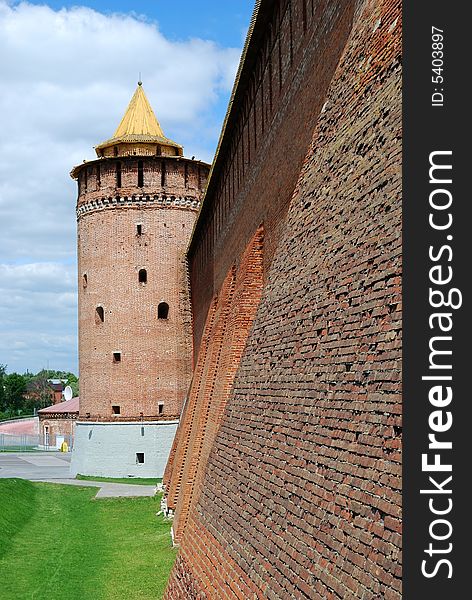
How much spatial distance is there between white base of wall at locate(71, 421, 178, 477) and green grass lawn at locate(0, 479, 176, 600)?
11.2 feet

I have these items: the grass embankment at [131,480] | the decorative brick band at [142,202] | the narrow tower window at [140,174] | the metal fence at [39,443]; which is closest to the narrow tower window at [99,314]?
the decorative brick band at [142,202]

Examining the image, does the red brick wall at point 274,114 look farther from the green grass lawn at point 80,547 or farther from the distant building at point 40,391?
the distant building at point 40,391

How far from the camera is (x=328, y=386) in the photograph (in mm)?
4410

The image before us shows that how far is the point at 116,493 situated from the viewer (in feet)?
72.4

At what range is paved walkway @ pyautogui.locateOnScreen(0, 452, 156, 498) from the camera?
22.4m

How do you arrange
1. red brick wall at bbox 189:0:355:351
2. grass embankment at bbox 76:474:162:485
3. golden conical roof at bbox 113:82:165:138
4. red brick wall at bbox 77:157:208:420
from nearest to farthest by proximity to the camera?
red brick wall at bbox 189:0:355:351, grass embankment at bbox 76:474:162:485, red brick wall at bbox 77:157:208:420, golden conical roof at bbox 113:82:165:138

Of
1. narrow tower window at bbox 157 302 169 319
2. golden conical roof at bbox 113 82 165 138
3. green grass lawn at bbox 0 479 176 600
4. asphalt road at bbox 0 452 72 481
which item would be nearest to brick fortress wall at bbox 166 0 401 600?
green grass lawn at bbox 0 479 176 600

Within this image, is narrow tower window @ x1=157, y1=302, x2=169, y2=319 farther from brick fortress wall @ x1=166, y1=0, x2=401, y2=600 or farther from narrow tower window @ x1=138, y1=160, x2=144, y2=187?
brick fortress wall @ x1=166, y1=0, x2=401, y2=600

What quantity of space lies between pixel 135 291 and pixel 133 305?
464 mm

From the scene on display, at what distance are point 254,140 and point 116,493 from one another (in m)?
13.8

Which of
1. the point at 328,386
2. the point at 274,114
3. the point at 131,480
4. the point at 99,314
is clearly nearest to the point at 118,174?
the point at 99,314

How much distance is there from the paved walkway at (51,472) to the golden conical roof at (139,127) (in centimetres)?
1111

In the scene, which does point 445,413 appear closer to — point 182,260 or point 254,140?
point 254,140

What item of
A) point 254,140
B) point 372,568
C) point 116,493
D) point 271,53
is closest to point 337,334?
point 372,568
